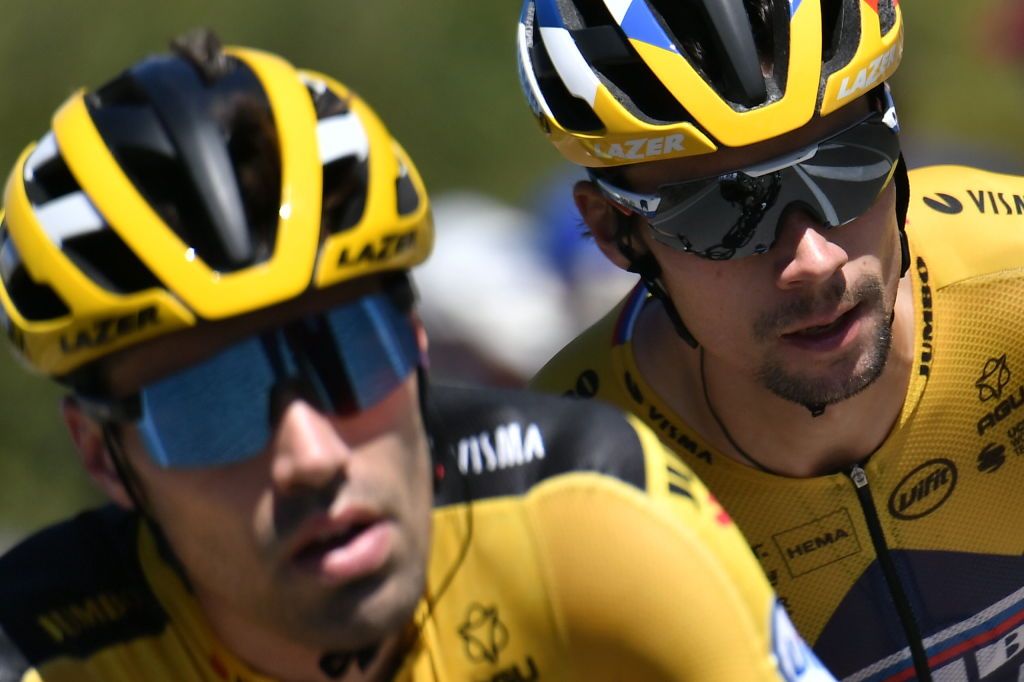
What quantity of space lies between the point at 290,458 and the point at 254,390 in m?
0.14

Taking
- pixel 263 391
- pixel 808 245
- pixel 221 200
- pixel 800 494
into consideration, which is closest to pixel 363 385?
pixel 263 391

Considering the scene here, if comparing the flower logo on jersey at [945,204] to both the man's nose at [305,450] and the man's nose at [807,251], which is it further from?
the man's nose at [305,450]

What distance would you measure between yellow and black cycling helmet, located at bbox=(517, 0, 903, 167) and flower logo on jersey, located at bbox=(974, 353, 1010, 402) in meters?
0.85

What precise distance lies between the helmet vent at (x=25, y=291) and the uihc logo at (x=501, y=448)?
2.97 feet

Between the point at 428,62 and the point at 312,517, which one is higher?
the point at 428,62

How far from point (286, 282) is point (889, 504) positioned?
2068 millimetres

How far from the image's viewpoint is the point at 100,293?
2.96m

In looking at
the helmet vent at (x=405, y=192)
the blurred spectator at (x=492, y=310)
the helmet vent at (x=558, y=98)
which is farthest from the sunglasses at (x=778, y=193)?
the blurred spectator at (x=492, y=310)

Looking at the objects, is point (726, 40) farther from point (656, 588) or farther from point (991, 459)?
point (656, 588)

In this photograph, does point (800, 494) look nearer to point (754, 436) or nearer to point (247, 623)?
point (754, 436)

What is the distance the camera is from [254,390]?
2.93m

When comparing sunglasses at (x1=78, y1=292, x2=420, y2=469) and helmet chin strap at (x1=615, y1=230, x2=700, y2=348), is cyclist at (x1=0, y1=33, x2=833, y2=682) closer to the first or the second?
sunglasses at (x1=78, y1=292, x2=420, y2=469)

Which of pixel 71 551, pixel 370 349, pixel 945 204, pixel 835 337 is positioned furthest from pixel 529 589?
pixel 945 204

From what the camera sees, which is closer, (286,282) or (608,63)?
(286,282)
